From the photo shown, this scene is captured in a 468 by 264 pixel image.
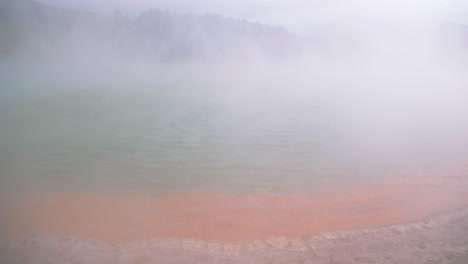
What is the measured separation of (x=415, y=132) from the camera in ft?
24.4

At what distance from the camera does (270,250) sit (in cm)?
298

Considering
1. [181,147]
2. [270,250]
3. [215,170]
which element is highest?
[181,147]

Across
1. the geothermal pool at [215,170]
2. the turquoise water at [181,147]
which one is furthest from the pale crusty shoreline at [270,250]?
the turquoise water at [181,147]

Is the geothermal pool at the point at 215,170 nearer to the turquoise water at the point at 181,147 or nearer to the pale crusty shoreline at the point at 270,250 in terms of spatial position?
the turquoise water at the point at 181,147

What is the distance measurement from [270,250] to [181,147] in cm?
302

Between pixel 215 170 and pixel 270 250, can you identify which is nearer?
pixel 270 250

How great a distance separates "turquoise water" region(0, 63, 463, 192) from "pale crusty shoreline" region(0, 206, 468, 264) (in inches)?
47.9

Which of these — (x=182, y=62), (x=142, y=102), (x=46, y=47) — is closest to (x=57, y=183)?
(x=142, y=102)

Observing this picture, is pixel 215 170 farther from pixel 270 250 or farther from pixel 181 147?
pixel 270 250

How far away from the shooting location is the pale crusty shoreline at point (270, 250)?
110 inches

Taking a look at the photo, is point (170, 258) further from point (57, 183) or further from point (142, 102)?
point (142, 102)

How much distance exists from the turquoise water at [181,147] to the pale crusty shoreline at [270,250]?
122 centimetres

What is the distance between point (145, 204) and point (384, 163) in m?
3.40

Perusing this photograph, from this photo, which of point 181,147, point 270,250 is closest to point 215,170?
point 181,147
